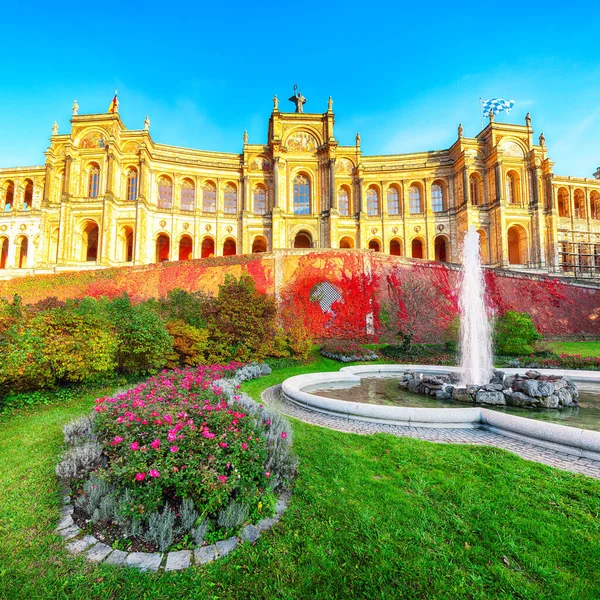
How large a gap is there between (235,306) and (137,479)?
35.1 ft

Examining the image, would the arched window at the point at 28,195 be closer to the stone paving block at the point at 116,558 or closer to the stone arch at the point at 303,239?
the stone arch at the point at 303,239

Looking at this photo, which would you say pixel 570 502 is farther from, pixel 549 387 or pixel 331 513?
pixel 549 387

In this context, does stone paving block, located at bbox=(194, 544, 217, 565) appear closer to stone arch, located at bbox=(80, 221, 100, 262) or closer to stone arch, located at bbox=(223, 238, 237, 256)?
stone arch, located at bbox=(80, 221, 100, 262)

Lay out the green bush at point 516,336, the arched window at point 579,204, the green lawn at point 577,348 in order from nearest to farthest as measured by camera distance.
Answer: the green bush at point 516,336 → the green lawn at point 577,348 → the arched window at point 579,204

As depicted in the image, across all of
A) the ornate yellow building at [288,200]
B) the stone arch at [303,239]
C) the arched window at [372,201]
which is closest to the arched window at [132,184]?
the ornate yellow building at [288,200]

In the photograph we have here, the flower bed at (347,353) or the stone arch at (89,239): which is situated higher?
the stone arch at (89,239)

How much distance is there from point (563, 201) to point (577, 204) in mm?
1770

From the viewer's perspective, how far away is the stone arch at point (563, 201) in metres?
38.5

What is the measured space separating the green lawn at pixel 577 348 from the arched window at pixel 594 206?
30.7 metres

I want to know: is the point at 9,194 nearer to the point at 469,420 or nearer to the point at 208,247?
the point at 208,247

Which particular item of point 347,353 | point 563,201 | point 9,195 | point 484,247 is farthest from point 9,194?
point 563,201

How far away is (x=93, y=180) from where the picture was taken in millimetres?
32812

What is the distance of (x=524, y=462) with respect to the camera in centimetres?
405

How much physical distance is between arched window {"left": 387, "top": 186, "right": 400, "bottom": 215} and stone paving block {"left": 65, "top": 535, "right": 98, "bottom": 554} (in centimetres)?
3919
